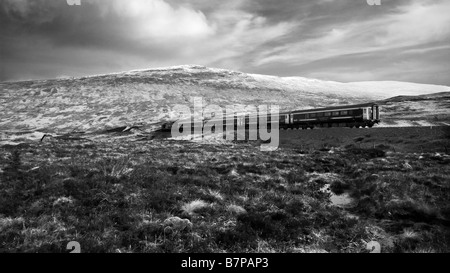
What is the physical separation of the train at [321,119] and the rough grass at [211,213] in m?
27.0

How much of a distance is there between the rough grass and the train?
1062 inches

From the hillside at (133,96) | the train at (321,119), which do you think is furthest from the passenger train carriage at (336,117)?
the hillside at (133,96)

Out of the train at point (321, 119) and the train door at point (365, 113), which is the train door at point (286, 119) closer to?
the train at point (321, 119)

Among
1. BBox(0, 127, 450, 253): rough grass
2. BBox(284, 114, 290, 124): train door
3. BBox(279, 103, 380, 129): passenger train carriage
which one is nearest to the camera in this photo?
BBox(0, 127, 450, 253): rough grass

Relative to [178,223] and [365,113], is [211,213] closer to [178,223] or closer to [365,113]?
[178,223]

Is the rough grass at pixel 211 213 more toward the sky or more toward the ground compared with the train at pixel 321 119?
more toward the ground

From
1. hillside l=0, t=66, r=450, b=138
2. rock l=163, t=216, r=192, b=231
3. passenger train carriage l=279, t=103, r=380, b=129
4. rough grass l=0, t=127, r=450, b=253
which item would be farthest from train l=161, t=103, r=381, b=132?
rock l=163, t=216, r=192, b=231

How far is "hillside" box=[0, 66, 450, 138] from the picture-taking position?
71438 mm

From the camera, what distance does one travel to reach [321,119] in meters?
43.0

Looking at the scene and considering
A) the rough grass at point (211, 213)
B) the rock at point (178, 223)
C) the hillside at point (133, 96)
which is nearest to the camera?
the rough grass at point (211, 213)

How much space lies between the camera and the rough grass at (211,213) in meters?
6.49

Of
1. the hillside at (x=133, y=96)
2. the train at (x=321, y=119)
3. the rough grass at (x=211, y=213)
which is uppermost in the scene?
the hillside at (x=133, y=96)

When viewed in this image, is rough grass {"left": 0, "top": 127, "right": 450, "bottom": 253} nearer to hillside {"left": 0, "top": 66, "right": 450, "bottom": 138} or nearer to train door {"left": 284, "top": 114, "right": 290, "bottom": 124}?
train door {"left": 284, "top": 114, "right": 290, "bottom": 124}
